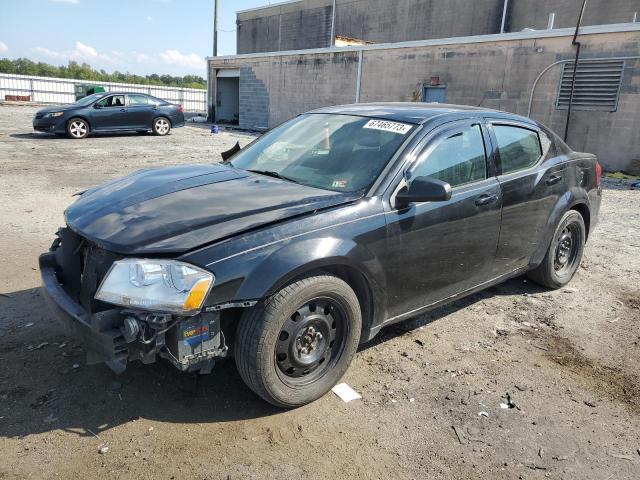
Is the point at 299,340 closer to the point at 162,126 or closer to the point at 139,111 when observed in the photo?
the point at 139,111

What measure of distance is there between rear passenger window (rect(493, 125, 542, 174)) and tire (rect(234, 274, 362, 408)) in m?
1.90

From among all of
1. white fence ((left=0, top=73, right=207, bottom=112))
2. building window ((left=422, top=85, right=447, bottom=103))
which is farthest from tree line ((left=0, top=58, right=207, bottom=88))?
building window ((left=422, top=85, right=447, bottom=103))

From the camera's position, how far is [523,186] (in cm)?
403

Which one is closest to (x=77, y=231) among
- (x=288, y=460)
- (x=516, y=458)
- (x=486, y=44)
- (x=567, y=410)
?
(x=288, y=460)

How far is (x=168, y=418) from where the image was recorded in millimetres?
2764

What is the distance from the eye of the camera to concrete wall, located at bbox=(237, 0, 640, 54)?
66.8ft

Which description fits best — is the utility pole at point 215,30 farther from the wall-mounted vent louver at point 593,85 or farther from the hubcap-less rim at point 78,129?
the wall-mounted vent louver at point 593,85

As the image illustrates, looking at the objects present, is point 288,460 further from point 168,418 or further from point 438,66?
point 438,66

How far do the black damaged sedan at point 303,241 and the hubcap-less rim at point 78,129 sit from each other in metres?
14.4

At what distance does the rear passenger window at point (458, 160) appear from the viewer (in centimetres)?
339

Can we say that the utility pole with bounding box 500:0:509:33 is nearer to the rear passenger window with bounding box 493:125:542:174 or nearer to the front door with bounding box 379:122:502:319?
the rear passenger window with bounding box 493:125:542:174

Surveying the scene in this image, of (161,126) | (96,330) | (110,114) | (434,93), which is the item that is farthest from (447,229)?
(161,126)

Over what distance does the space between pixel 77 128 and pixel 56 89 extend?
88.7 feet

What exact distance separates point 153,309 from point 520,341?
285cm
